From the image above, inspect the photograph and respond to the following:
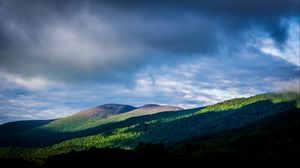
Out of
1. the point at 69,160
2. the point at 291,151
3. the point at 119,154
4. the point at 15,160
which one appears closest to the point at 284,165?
the point at 291,151

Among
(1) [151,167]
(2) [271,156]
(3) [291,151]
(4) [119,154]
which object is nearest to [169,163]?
A: (1) [151,167]

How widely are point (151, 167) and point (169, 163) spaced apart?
10.6m

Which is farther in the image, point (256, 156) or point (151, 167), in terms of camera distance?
point (256, 156)

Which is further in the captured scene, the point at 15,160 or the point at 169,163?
the point at 15,160

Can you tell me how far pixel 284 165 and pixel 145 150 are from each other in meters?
58.0

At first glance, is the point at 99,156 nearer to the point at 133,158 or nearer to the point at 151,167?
the point at 133,158

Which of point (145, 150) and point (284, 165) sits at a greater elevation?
point (145, 150)

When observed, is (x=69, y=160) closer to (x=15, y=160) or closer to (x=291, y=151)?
(x=15, y=160)

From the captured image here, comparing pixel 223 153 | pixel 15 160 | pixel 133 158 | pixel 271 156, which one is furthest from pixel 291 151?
pixel 15 160

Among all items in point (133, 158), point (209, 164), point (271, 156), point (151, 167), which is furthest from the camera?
point (271, 156)

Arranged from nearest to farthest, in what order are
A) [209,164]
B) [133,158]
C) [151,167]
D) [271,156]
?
[151,167]
[133,158]
[209,164]
[271,156]

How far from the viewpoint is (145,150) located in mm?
152750

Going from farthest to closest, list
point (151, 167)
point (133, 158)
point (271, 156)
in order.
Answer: point (271, 156)
point (133, 158)
point (151, 167)

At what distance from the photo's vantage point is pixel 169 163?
14475 cm
